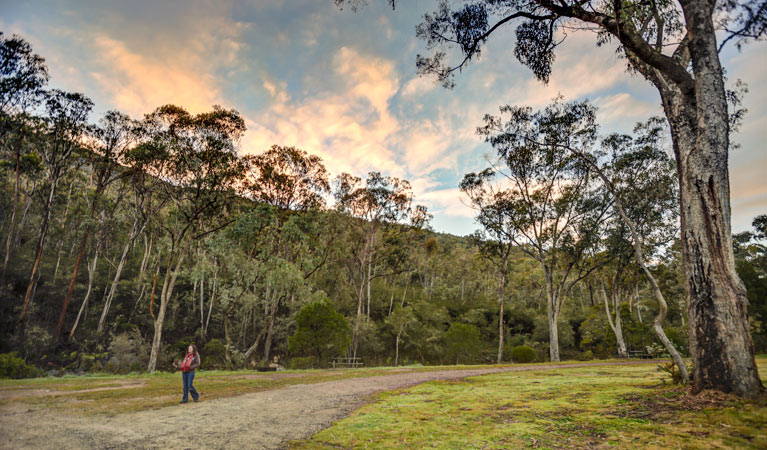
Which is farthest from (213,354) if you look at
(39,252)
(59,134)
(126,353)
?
(59,134)

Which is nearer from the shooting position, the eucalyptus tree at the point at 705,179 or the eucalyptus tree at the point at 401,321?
the eucalyptus tree at the point at 705,179

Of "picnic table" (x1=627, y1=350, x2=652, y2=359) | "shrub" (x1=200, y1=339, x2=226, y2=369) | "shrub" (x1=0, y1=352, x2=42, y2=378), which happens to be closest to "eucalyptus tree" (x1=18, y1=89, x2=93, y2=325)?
"shrub" (x1=0, y1=352, x2=42, y2=378)

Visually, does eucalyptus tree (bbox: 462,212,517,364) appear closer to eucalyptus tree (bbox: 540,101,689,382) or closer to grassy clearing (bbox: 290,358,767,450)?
eucalyptus tree (bbox: 540,101,689,382)

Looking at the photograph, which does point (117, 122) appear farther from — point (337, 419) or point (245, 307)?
point (337, 419)

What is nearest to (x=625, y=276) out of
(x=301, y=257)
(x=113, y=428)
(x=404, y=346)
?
(x=404, y=346)

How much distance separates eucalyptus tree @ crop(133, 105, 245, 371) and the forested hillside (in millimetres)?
102

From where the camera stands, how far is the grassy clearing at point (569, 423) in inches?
148

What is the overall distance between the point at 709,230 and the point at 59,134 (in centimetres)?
3232

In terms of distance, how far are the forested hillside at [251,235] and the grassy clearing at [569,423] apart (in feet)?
33.5

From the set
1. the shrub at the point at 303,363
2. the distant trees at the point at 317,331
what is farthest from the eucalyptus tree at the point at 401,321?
the shrub at the point at 303,363

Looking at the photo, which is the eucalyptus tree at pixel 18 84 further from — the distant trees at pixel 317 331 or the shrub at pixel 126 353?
the distant trees at pixel 317 331

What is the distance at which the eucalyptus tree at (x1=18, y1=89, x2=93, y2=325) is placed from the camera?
21.2 m

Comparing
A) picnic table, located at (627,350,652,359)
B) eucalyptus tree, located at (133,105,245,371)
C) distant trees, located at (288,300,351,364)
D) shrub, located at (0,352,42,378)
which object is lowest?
picnic table, located at (627,350,652,359)

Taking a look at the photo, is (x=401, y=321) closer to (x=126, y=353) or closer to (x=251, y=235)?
(x=251, y=235)
